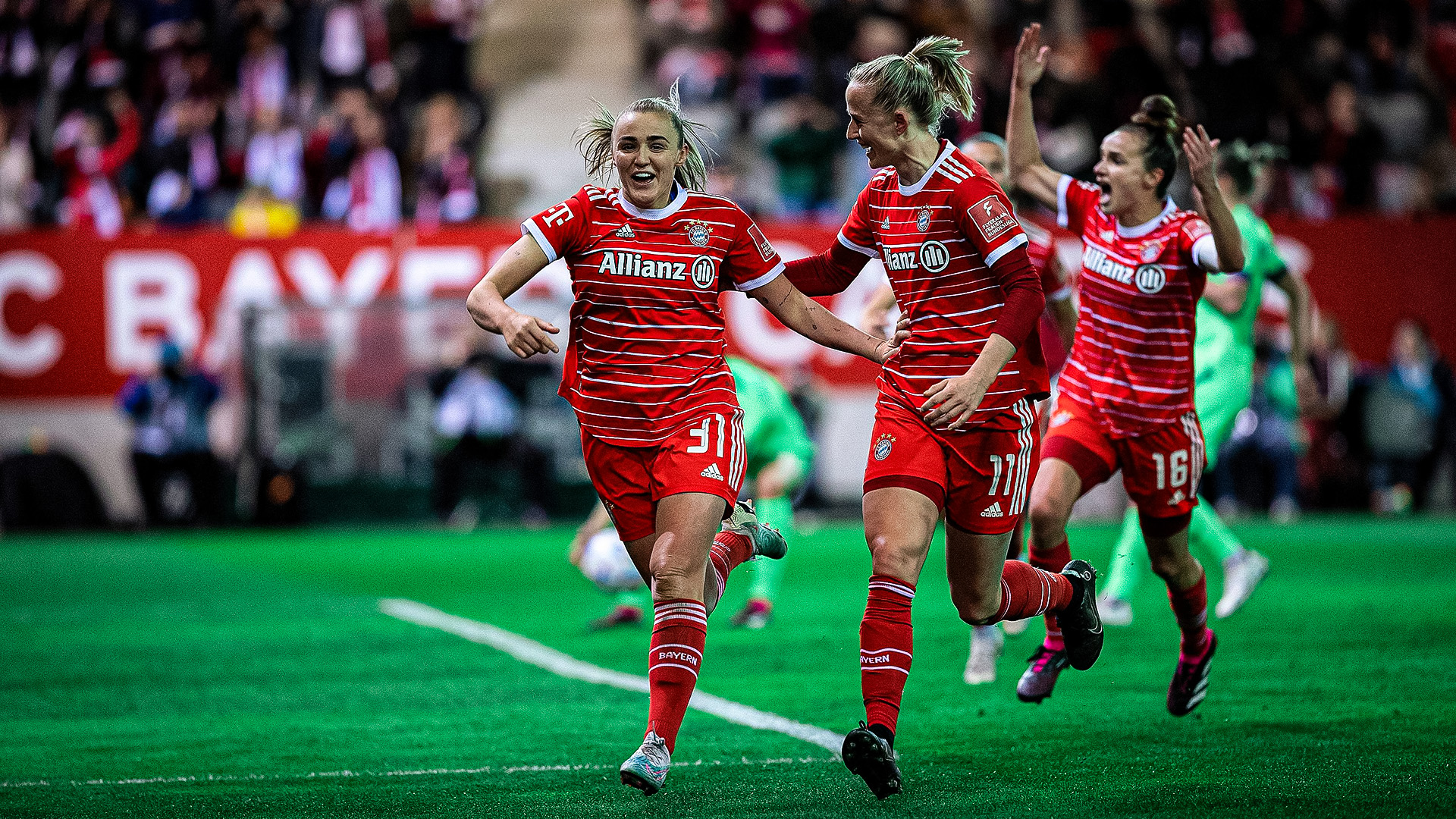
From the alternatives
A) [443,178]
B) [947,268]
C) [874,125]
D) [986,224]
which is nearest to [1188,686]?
[947,268]

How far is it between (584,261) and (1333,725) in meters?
2.98

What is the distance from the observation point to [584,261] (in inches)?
200

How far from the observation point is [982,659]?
6.93 meters

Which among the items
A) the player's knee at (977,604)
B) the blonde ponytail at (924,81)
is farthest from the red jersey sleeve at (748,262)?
the player's knee at (977,604)

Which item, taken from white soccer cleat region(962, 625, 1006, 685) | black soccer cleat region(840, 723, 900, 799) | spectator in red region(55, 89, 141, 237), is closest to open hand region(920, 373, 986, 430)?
black soccer cleat region(840, 723, 900, 799)

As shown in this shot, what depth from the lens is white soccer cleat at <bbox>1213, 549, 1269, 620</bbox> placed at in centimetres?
869

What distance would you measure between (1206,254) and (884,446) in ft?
4.72

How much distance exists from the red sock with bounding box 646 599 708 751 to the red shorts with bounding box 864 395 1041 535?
69 centimetres

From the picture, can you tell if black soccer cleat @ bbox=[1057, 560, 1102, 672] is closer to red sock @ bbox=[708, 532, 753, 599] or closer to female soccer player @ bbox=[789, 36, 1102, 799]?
female soccer player @ bbox=[789, 36, 1102, 799]

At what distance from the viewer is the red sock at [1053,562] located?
20.1 ft

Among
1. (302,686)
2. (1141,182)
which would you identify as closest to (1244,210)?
(1141,182)

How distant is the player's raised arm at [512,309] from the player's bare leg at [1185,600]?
8.14 feet

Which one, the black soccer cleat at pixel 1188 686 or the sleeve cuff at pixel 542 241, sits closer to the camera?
the sleeve cuff at pixel 542 241

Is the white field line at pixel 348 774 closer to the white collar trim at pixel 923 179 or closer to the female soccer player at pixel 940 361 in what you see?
the female soccer player at pixel 940 361
